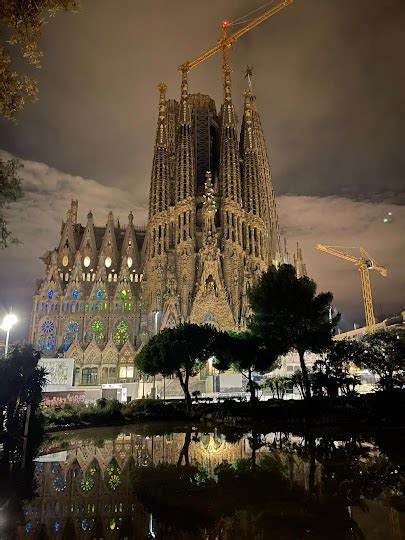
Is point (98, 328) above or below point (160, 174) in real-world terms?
below

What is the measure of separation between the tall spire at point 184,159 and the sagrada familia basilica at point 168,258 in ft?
0.73

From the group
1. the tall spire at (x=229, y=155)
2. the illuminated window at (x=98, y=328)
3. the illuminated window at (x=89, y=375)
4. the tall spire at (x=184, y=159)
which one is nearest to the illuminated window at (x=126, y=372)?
the illuminated window at (x=89, y=375)

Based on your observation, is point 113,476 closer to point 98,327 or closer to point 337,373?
point 337,373

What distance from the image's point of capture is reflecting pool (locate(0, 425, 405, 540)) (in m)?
7.72

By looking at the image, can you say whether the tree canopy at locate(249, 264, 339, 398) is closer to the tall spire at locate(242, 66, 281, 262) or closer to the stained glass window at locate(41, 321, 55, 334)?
the stained glass window at locate(41, 321, 55, 334)

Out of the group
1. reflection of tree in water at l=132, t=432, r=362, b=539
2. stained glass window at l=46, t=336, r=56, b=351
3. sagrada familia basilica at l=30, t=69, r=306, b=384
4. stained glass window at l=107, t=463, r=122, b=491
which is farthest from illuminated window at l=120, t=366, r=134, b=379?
reflection of tree in water at l=132, t=432, r=362, b=539

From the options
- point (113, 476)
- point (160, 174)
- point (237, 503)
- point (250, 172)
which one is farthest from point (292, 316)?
point (250, 172)

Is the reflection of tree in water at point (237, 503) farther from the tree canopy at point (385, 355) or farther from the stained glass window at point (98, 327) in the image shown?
the stained glass window at point (98, 327)

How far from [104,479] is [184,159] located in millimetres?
75744

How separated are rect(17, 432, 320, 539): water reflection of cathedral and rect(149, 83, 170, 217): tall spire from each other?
6369 centimetres

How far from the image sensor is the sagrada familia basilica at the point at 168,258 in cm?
7156

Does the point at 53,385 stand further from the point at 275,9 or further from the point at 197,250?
the point at 275,9

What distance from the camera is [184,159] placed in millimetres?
81625

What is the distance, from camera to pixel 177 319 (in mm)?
69250
